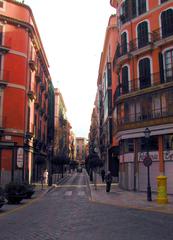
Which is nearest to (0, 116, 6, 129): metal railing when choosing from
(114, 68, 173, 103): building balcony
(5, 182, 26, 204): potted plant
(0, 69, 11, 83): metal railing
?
(0, 69, 11, 83): metal railing

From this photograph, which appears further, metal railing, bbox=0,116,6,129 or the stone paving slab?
metal railing, bbox=0,116,6,129

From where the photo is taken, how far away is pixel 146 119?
26.2 m

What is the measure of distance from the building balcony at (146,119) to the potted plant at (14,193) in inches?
506

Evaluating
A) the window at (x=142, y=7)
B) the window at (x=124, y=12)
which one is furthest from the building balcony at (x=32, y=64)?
the window at (x=142, y=7)

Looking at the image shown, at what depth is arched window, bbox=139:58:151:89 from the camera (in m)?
27.2

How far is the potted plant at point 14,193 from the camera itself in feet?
55.7

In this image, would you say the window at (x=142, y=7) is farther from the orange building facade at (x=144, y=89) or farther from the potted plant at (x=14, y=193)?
the potted plant at (x=14, y=193)

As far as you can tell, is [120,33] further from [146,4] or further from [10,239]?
[10,239]

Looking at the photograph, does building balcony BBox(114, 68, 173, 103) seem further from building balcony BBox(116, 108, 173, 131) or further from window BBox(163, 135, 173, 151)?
window BBox(163, 135, 173, 151)

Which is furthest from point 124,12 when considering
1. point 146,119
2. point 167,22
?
point 146,119

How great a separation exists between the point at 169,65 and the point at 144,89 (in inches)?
113

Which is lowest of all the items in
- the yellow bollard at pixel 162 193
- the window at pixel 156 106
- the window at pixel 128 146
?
the yellow bollard at pixel 162 193

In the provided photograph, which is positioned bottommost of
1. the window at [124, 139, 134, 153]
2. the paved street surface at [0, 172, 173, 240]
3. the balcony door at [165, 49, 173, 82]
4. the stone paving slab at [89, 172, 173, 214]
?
the stone paving slab at [89, 172, 173, 214]

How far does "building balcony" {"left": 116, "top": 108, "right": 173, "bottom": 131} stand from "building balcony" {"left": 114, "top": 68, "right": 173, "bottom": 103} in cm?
195
